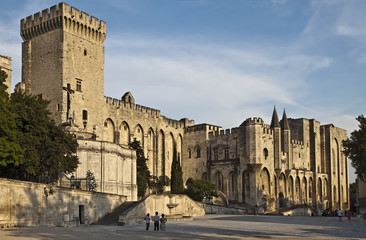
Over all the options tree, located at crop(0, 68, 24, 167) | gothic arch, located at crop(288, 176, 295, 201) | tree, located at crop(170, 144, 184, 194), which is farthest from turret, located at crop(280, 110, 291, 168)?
tree, located at crop(0, 68, 24, 167)

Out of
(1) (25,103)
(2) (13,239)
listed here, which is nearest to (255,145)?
(1) (25,103)

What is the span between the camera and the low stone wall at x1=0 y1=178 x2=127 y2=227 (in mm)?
25594

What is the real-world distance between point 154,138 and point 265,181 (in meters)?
14.0

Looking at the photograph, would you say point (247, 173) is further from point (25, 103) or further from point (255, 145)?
point (25, 103)

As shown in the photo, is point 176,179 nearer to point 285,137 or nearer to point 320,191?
point 285,137

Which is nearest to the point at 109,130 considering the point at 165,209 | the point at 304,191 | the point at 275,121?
the point at 165,209

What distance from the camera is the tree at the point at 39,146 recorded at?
30766mm

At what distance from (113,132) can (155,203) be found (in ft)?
68.1

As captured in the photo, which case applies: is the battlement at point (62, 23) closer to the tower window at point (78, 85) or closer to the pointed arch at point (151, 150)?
the tower window at point (78, 85)

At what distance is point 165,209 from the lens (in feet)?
127

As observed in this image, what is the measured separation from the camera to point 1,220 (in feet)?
81.8

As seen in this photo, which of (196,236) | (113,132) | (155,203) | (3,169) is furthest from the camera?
(113,132)

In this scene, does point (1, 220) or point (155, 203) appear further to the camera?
point (155, 203)

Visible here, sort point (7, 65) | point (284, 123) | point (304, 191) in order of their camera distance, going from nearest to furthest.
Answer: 1. point (7, 65)
2. point (284, 123)
3. point (304, 191)
